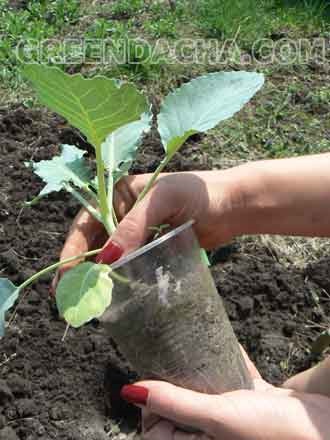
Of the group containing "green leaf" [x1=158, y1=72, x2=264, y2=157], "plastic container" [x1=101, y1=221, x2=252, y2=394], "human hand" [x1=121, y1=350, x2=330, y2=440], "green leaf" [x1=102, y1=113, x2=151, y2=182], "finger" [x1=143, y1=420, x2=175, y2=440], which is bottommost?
"finger" [x1=143, y1=420, x2=175, y2=440]

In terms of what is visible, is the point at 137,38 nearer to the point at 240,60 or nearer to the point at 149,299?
the point at 240,60

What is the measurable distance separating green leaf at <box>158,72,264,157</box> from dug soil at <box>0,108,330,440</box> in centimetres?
75

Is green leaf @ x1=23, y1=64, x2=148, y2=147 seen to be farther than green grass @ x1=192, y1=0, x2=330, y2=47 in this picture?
No

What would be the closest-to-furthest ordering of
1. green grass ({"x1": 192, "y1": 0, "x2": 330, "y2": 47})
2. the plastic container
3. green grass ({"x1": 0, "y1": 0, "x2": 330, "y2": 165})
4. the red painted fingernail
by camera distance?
the plastic container < the red painted fingernail < green grass ({"x1": 0, "y1": 0, "x2": 330, "y2": 165}) < green grass ({"x1": 192, "y1": 0, "x2": 330, "y2": 47})

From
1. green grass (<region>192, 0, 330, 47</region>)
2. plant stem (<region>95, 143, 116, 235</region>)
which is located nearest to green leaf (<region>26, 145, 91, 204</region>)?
plant stem (<region>95, 143, 116, 235</region>)

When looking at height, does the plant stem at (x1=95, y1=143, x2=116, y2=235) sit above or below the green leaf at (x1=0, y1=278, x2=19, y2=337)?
above

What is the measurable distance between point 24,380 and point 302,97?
155 centimetres

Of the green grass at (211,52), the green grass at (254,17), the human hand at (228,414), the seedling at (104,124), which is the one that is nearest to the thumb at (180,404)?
the human hand at (228,414)

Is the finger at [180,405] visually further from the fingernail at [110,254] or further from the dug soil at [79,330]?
the dug soil at [79,330]

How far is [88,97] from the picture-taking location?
942 millimetres

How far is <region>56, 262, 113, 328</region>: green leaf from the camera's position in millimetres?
949

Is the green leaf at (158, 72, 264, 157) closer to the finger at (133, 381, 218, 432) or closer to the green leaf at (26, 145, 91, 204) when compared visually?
the green leaf at (26, 145, 91, 204)

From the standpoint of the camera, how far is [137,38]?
286cm

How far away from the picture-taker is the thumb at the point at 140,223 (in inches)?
42.3
